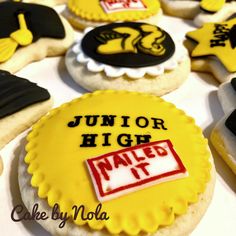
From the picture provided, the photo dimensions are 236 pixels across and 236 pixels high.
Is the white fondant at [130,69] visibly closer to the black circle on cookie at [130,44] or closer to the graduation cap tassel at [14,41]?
the black circle on cookie at [130,44]

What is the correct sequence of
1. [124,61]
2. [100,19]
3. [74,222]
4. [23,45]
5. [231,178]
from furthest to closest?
[100,19], [23,45], [124,61], [231,178], [74,222]

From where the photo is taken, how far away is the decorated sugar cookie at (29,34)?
1.24 metres

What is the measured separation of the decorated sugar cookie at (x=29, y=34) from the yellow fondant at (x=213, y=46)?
453 millimetres

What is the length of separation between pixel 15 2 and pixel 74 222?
3.20 feet

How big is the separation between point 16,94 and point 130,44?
0.39 m

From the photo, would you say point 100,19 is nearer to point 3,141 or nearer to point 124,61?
point 124,61

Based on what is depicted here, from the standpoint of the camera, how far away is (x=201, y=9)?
1509 millimetres

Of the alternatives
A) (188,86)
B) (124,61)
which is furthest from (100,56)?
(188,86)

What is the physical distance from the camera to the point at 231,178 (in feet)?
3.20

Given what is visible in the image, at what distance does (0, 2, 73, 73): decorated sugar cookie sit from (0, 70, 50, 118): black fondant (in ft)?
0.44

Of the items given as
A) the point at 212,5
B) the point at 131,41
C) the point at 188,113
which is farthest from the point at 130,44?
the point at 212,5

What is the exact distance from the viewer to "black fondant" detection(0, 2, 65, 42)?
1.30 metres

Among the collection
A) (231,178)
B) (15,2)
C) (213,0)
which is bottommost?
(231,178)

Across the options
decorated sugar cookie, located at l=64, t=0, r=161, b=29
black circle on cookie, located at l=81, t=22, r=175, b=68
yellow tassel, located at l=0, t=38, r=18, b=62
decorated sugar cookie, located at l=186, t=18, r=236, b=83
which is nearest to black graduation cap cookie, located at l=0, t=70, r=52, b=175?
yellow tassel, located at l=0, t=38, r=18, b=62
